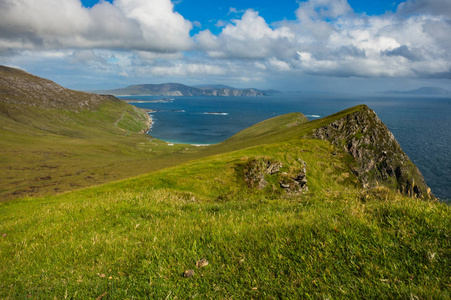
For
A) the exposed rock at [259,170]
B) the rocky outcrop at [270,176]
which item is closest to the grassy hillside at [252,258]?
the exposed rock at [259,170]

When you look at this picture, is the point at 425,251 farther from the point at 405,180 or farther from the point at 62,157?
the point at 62,157

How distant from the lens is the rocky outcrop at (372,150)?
86062 millimetres

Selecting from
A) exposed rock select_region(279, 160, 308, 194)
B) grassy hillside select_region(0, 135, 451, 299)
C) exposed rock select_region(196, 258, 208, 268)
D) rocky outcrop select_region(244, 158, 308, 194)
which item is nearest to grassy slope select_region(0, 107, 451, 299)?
grassy hillside select_region(0, 135, 451, 299)

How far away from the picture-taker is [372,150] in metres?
89.9

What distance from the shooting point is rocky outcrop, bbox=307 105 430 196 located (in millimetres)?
86062

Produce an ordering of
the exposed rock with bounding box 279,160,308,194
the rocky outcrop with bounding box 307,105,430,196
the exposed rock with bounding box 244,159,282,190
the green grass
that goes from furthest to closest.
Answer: the rocky outcrop with bounding box 307,105,430,196, the exposed rock with bounding box 244,159,282,190, the exposed rock with bounding box 279,160,308,194, the green grass

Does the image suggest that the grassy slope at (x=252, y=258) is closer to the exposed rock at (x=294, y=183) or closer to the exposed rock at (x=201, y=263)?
the exposed rock at (x=201, y=263)

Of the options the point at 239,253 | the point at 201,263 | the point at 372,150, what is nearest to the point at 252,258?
the point at 239,253

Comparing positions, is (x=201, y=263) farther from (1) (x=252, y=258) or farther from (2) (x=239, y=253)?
(1) (x=252, y=258)

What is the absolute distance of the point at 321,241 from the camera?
492cm

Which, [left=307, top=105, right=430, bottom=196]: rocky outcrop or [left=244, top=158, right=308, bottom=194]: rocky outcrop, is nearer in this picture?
[left=244, top=158, right=308, bottom=194]: rocky outcrop

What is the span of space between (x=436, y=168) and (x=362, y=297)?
152831mm

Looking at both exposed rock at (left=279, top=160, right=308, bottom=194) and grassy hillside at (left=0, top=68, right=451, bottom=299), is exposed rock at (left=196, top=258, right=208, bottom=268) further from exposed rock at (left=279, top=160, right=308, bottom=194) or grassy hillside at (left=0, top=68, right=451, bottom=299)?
exposed rock at (left=279, top=160, right=308, bottom=194)

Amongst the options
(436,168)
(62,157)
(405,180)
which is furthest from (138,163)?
(436,168)
